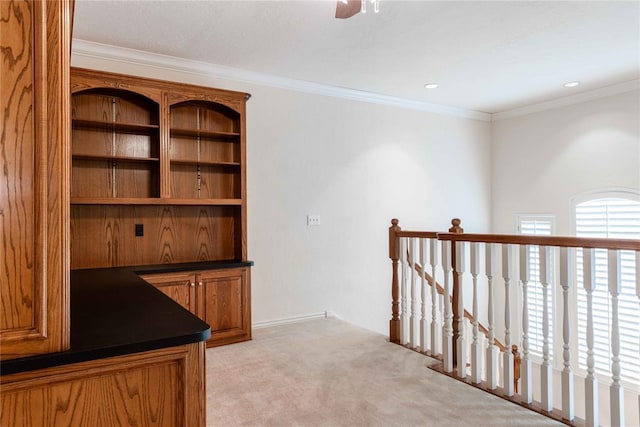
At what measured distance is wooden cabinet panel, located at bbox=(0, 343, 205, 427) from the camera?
3.24 feet

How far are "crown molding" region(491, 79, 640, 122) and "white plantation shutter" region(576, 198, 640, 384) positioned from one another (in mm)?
1235

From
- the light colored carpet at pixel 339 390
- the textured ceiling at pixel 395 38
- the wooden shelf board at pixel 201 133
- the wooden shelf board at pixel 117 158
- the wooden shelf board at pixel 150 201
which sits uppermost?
the textured ceiling at pixel 395 38

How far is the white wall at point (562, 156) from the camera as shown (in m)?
4.52

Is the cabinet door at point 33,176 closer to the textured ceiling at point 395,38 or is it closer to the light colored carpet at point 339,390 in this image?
the light colored carpet at point 339,390

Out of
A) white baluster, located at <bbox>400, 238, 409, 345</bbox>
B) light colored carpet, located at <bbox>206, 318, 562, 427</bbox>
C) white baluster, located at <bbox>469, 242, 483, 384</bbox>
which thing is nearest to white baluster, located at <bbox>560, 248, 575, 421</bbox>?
light colored carpet, located at <bbox>206, 318, 562, 427</bbox>

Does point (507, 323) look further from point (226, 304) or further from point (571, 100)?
point (571, 100)

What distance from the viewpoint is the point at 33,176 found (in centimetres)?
95

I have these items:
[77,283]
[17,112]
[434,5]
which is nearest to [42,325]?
[17,112]

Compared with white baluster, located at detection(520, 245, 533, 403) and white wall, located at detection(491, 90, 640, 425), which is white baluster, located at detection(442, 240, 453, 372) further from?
white wall, located at detection(491, 90, 640, 425)

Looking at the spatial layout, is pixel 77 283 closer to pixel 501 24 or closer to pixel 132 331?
pixel 132 331

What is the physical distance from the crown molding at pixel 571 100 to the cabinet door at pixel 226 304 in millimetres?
4424

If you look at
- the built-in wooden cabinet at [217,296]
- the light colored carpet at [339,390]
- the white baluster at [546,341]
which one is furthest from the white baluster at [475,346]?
the built-in wooden cabinet at [217,296]

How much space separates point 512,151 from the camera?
575 centimetres

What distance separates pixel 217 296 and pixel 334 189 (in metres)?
1.83
